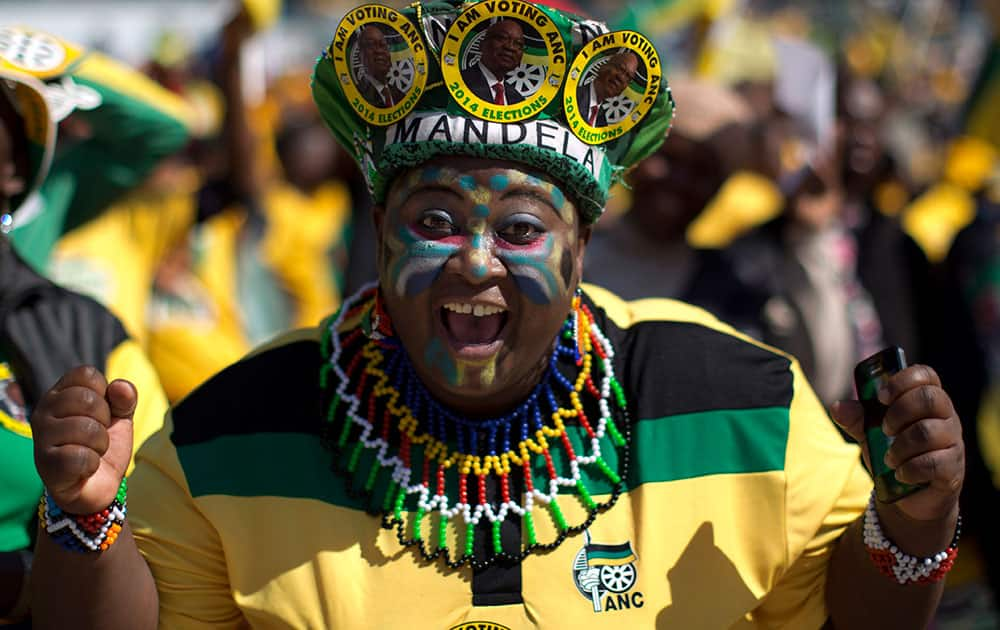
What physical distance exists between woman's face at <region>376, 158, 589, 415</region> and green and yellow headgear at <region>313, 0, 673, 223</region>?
0.05 metres

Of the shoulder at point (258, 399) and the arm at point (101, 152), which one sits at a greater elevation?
the arm at point (101, 152)

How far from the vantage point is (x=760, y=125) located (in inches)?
194

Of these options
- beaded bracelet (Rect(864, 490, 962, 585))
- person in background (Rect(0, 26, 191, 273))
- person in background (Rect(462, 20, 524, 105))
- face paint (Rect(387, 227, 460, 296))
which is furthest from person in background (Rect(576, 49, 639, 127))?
person in background (Rect(0, 26, 191, 273))

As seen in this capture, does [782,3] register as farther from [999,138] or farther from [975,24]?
[999,138]

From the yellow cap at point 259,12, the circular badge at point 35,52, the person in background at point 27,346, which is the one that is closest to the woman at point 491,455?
the person in background at point 27,346

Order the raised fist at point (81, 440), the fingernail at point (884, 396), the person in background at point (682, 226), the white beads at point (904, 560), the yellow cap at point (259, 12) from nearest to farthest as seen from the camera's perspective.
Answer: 1. the raised fist at point (81, 440)
2. the fingernail at point (884, 396)
3. the white beads at point (904, 560)
4. the person in background at point (682, 226)
5. the yellow cap at point (259, 12)

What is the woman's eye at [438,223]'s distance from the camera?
2279 mm

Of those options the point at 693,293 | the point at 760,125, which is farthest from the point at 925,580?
the point at 760,125

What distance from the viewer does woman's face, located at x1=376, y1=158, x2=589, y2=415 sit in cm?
226

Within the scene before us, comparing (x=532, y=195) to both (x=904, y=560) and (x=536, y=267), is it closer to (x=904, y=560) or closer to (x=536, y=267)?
(x=536, y=267)

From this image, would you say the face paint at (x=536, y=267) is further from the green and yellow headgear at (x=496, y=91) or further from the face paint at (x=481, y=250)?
the green and yellow headgear at (x=496, y=91)

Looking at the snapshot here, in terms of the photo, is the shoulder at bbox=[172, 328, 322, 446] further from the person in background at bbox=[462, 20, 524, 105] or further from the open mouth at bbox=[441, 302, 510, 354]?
the person in background at bbox=[462, 20, 524, 105]

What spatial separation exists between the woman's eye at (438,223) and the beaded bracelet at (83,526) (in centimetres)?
68

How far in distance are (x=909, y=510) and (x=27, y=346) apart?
1779mm
